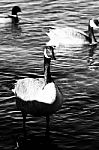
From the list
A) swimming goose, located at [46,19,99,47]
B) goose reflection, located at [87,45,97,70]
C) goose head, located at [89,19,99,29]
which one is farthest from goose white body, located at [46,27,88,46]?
goose reflection, located at [87,45,97,70]

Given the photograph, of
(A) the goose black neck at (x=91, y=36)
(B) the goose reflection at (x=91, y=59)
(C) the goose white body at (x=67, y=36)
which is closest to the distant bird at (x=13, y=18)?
(C) the goose white body at (x=67, y=36)

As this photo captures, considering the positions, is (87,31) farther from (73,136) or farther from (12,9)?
(73,136)

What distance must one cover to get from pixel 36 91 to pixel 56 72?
5547 mm

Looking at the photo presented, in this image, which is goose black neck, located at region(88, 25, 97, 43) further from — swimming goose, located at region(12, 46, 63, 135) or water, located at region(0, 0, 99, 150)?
swimming goose, located at region(12, 46, 63, 135)

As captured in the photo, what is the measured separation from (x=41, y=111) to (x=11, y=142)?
1.28m

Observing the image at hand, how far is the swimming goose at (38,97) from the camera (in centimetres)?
1502

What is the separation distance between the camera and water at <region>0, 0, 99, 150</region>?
50.8 feet

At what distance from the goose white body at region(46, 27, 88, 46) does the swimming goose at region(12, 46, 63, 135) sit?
10400 millimetres

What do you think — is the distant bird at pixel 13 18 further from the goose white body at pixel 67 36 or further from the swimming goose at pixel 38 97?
the swimming goose at pixel 38 97

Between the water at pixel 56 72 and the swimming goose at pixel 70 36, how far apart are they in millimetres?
584

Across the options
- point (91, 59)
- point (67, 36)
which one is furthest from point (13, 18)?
point (91, 59)

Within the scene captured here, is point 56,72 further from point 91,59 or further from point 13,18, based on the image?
point 13,18

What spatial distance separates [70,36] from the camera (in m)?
27.0

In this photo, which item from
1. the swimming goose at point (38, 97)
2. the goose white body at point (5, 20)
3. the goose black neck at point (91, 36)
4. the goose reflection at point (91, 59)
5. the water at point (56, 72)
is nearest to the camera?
the swimming goose at point (38, 97)
